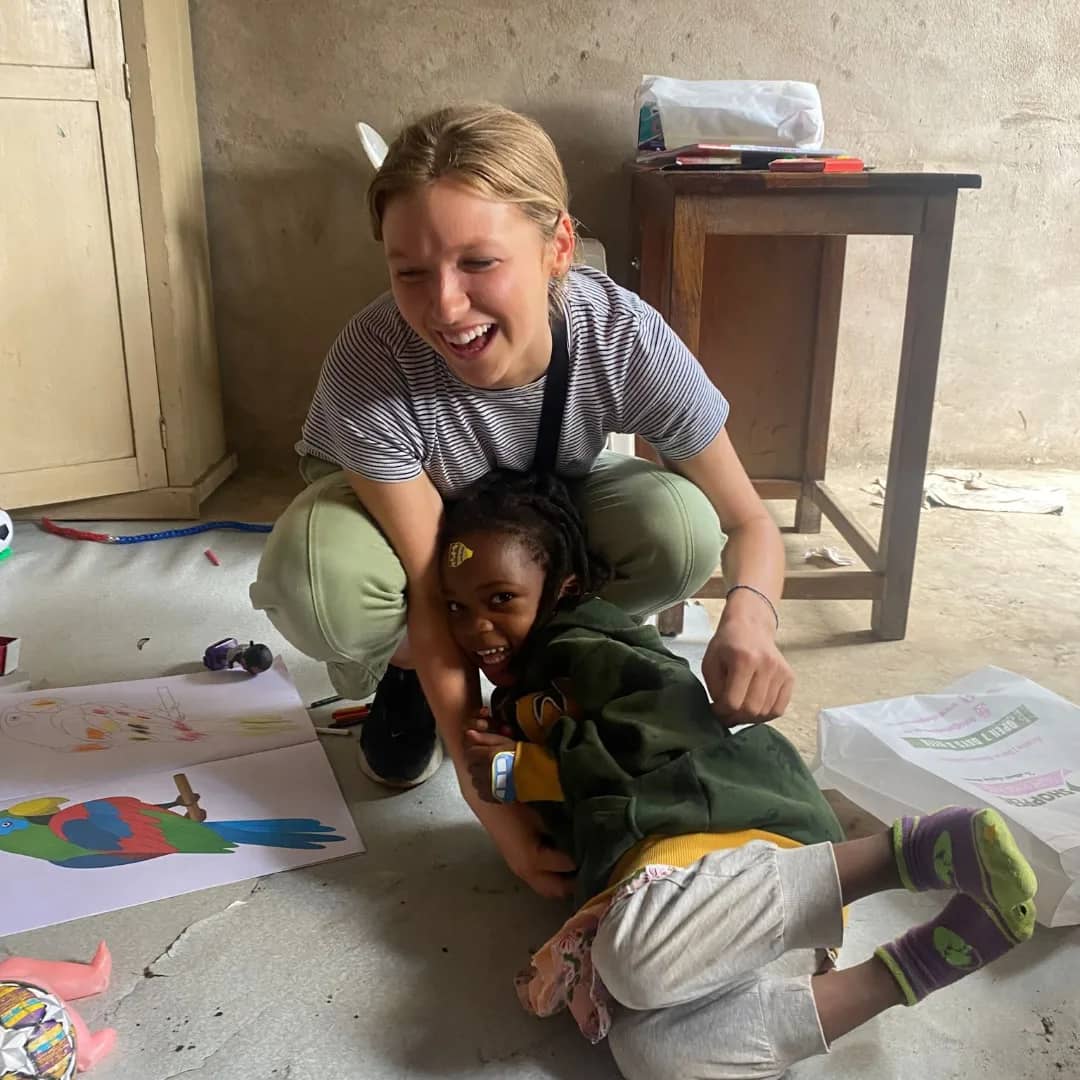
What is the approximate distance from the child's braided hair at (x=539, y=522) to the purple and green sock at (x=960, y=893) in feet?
1.20

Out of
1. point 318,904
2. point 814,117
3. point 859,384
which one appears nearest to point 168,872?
point 318,904

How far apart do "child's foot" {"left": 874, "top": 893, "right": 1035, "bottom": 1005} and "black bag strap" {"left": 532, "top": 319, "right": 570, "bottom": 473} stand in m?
0.53

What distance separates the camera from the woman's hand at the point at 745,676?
0.77m

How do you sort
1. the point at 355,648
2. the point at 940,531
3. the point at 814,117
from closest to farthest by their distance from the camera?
the point at 355,648
the point at 814,117
the point at 940,531

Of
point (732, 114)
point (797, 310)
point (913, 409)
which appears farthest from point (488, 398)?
point (797, 310)

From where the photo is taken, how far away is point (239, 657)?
126cm

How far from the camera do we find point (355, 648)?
0.98 meters

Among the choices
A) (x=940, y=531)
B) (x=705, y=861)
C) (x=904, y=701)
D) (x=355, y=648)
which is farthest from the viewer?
(x=940, y=531)

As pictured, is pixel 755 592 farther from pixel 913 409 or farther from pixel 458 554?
pixel 913 409

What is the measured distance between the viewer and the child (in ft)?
2.20

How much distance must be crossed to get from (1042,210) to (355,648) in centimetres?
176

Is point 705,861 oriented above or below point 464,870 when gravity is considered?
above

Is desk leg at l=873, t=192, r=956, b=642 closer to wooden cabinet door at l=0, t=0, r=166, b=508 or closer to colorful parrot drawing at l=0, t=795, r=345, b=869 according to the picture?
colorful parrot drawing at l=0, t=795, r=345, b=869

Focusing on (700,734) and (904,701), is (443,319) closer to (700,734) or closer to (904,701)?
(700,734)
